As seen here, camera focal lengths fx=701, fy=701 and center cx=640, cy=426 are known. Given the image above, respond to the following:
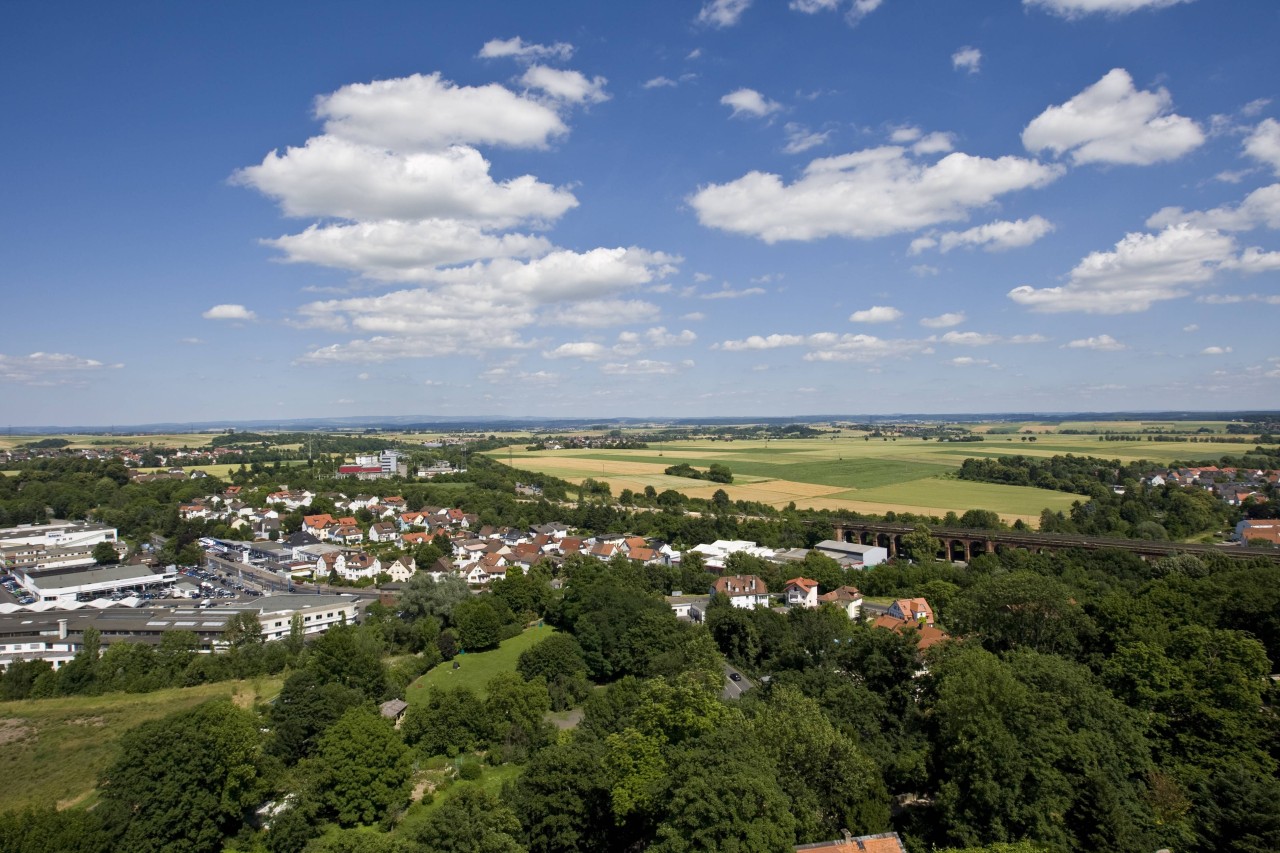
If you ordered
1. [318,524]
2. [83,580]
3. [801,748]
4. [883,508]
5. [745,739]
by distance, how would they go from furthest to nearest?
1. [883,508]
2. [318,524]
3. [83,580]
4. [801,748]
5. [745,739]

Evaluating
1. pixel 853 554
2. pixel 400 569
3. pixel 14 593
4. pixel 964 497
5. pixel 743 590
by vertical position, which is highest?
pixel 964 497

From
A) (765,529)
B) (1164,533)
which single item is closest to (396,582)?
(765,529)

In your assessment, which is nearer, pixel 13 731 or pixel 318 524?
pixel 13 731

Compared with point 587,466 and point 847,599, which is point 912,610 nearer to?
point 847,599

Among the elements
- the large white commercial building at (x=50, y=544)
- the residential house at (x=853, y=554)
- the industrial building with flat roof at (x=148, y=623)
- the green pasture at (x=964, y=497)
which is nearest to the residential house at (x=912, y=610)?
the residential house at (x=853, y=554)

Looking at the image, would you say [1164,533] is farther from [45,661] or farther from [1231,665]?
[45,661]

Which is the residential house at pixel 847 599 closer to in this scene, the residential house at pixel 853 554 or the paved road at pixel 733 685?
the residential house at pixel 853 554

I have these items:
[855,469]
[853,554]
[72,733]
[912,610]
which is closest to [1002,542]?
[853,554]

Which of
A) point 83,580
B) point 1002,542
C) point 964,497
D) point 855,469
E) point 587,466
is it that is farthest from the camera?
point 587,466
